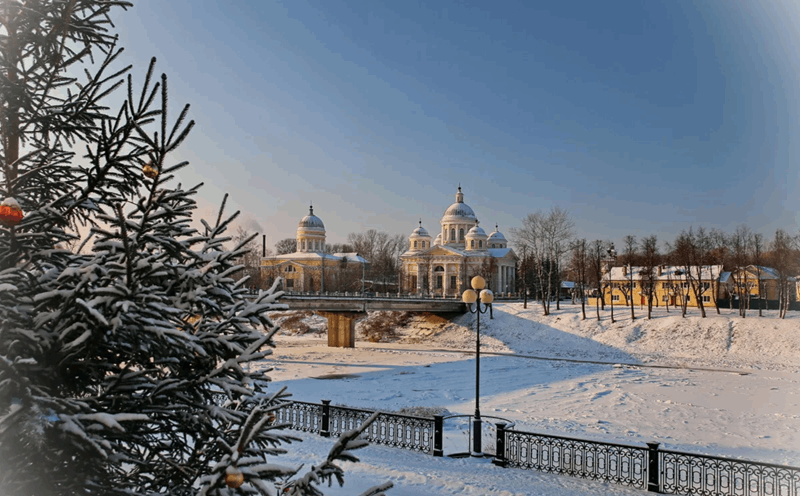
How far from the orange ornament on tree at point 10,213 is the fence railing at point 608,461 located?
227 inches

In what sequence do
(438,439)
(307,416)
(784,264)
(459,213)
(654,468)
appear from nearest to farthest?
(654,468) → (438,439) → (307,416) → (784,264) → (459,213)

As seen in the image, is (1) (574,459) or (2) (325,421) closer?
(1) (574,459)

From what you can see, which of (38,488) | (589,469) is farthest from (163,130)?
(589,469)

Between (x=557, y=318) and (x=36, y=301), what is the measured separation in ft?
150

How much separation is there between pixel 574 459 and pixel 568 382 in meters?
15.9

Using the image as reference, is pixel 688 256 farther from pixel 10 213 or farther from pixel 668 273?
pixel 10 213

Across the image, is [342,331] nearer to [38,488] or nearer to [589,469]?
[589,469]

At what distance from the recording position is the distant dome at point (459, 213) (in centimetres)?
8488

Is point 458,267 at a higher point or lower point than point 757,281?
higher

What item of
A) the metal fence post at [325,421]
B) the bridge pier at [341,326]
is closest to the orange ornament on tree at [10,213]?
the metal fence post at [325,421]

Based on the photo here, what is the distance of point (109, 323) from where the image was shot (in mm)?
2893

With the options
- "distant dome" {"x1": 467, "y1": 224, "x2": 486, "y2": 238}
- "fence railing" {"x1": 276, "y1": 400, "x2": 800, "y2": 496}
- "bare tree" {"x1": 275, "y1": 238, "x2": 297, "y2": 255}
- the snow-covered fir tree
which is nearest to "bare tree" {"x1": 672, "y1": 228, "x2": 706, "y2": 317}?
"distant dome" {"x1": 467, "y1": 224, "x2": 486, "y2": 238}

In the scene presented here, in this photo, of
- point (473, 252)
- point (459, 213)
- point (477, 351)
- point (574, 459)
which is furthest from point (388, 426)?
point (459, 213)

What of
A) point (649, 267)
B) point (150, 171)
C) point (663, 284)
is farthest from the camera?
point (663, 284)
